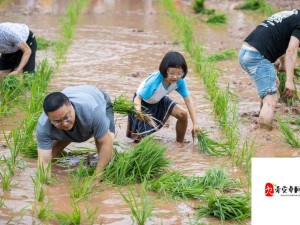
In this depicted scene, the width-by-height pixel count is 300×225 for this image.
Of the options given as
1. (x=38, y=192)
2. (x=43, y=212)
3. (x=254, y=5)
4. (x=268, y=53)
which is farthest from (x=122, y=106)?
(x=254, y=5)

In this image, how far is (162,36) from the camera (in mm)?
10984

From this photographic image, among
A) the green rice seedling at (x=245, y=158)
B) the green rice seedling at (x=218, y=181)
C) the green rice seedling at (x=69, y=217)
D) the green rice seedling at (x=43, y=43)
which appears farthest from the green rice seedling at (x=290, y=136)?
the green rice seedling at (x=43, y=43)

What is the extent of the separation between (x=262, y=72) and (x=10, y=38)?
2702 millimetres

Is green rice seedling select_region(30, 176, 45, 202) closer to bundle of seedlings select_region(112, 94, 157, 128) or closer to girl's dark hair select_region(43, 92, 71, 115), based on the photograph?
girl's dark hair select_region(43, 92, 71, 115)

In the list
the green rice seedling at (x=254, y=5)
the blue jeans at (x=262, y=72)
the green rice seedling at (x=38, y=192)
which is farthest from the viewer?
the green rice seedling at (x=254, y=5)

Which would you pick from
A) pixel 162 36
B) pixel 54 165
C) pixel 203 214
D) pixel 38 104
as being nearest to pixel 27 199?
pixel 54 165

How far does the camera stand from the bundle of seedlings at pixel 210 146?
480 cm

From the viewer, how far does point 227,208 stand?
138 inches

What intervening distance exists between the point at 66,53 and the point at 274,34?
4.42 meters

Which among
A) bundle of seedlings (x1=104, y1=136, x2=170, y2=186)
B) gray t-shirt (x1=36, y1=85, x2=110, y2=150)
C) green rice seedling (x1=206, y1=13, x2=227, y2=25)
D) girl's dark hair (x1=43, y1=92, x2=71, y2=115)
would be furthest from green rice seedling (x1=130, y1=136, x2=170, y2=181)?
green rice seedling (x1=206, y1=13, x2=227, y2=25)

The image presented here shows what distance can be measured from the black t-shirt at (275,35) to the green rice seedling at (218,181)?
6.19ft

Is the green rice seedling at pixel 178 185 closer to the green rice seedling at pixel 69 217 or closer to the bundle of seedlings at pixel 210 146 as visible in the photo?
the green rice seedling at pixel 69 217

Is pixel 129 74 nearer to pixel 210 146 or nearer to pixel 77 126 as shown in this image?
pixel 210 146

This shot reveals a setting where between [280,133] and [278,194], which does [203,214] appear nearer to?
[278,194]
